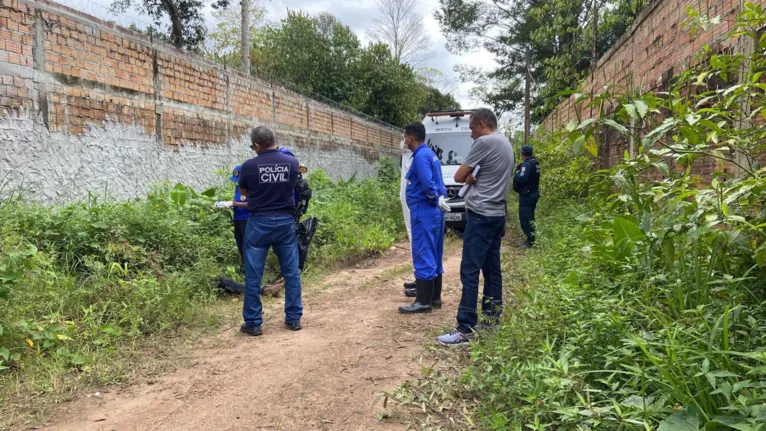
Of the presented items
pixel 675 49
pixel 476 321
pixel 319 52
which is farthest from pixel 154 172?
pixel 319 52

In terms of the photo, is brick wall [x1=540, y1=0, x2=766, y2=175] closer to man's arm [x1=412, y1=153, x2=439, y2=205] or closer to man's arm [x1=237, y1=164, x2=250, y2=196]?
man's arm [x1=412, y1=153, x2=439, y2=205]

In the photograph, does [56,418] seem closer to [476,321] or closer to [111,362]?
[111,362]

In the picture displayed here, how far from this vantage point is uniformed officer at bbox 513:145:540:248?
26.0 feet

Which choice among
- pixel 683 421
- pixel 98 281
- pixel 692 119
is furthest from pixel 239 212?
pixel 683 421

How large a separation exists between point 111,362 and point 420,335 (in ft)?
7.92

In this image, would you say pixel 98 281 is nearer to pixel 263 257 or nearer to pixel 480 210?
pixel 263 257

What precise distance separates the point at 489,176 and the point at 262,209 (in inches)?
78.6

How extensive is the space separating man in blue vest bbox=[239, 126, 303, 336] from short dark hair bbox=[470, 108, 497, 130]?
169 centimetres

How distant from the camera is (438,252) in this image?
192 inches

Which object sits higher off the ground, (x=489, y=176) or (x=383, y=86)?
(x=383, y=86)

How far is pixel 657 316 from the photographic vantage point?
2658mm

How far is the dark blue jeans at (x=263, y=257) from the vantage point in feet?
13.8

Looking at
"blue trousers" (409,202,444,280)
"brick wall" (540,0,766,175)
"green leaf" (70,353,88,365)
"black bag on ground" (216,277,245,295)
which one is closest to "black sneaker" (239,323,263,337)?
"black bag on ground" (216,277,245,295)

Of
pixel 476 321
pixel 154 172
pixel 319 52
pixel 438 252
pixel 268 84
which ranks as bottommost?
pixel 476 321
